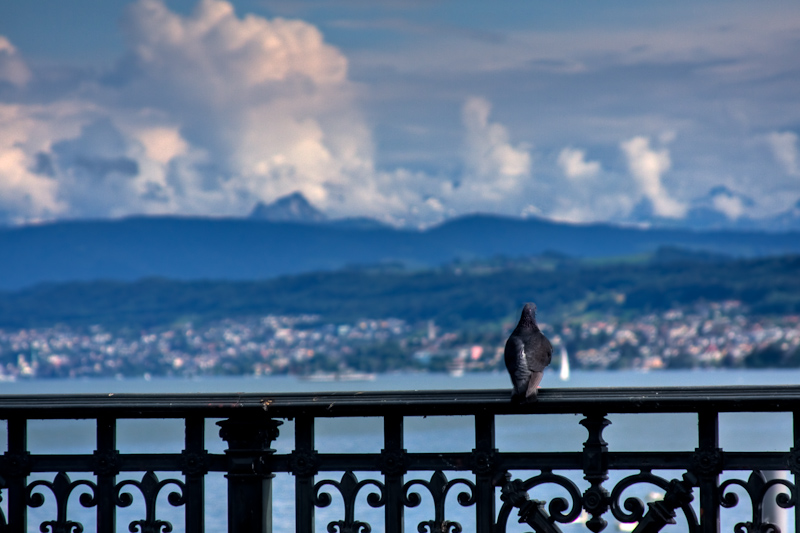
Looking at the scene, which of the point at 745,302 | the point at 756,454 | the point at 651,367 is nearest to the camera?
the point at 756,454

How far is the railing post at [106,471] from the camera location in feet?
13.9

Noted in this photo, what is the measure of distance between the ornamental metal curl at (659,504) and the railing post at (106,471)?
6.36 feet

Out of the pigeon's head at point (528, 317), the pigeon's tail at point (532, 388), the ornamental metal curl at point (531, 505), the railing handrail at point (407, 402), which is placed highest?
the pigeon's head at point (528, 317)

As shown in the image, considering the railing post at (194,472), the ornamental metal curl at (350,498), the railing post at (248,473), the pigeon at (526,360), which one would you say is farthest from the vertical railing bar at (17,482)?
the pigeon at (526,360)

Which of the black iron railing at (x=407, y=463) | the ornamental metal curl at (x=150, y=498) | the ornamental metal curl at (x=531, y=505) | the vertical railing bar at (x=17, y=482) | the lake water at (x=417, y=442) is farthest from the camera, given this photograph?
the lake water at (x=417, y=442)

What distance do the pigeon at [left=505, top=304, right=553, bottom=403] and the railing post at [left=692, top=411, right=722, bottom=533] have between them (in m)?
0.60

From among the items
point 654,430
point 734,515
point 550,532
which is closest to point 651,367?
point 654,430

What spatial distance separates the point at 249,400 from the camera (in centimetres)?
427

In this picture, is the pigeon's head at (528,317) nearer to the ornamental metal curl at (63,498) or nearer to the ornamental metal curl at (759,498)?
the ornamental metal curl at (759,498)

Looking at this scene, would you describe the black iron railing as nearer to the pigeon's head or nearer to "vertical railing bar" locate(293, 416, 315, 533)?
"vertical railing bar" locate(293, 416, 315, 533)

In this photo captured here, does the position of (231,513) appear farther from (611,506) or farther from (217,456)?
(611,506)

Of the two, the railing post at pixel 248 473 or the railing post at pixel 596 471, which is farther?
the railing post at pixel 248 473

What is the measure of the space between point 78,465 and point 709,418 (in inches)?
96.3

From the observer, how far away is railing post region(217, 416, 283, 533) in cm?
424
